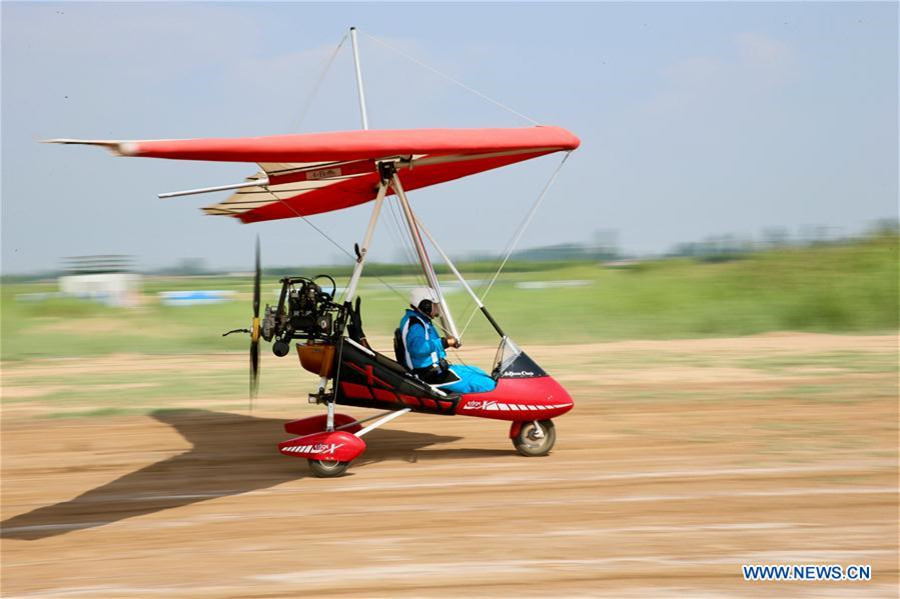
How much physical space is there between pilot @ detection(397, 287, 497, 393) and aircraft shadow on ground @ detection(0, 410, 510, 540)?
0.81m

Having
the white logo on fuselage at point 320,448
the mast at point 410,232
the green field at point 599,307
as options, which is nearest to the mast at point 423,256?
the mast at point 410,232

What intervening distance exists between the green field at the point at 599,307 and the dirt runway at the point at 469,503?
6.68 m

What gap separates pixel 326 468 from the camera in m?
7.48

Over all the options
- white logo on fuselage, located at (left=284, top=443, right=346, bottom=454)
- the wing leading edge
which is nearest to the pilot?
white logo on fuselage, located at (left=284, top=443, right=346, bottom=454)

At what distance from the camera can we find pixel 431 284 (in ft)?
27.3

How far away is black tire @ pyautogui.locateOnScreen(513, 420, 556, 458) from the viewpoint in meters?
7.98

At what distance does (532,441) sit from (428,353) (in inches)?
50.2

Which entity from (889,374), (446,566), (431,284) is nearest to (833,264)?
(889,374)

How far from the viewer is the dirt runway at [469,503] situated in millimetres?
5129

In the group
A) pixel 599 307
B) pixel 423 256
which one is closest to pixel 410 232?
pixel 423 256

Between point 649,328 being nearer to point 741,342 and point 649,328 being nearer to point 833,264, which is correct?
point 741,342

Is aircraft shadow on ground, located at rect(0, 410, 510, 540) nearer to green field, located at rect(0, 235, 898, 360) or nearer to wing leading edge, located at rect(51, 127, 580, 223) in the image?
wing leading edge, located at rect(51, 127, 580, 223)

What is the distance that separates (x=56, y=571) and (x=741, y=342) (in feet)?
45.3

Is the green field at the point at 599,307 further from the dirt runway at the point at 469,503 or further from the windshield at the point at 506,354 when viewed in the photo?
the windshield at the point at 506,354
